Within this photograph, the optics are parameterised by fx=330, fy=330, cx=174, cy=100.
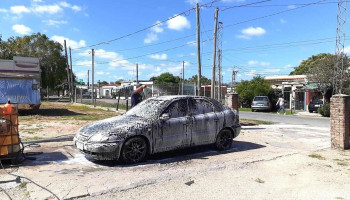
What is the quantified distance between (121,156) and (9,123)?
2.43 meters

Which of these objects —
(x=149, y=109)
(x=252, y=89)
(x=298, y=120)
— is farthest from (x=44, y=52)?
(x=149, y=109)

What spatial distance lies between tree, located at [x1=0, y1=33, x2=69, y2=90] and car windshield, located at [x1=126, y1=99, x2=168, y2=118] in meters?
53.3

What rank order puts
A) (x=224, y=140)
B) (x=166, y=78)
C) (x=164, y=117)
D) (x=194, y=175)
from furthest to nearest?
(x=166, y=78)
(x=224, y=140)
(x=164, y=117)
(x=194, y=175)

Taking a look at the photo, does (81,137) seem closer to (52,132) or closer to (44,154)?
(44,154)

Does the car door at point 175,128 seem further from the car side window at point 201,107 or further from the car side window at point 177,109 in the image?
the car side window at point 201,107

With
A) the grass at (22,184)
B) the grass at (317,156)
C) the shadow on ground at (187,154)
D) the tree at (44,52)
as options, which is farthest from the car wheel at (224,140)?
the tree at (44,52)

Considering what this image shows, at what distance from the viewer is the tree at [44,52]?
2252 inches

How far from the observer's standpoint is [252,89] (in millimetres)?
37438

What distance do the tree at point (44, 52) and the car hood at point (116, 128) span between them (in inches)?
2126

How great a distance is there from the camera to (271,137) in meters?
11.5

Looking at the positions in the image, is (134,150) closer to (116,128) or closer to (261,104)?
(116,128)

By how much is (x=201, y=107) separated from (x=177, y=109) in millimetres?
806

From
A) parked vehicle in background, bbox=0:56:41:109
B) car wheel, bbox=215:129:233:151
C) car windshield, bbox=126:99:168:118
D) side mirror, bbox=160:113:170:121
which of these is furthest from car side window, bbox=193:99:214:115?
parked vehicle in background, bbox=0:56:41:109

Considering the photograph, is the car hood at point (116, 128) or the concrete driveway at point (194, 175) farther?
the car hood at point (116, 128)
